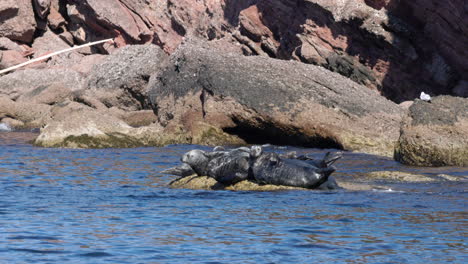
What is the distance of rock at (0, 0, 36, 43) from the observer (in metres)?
38.1

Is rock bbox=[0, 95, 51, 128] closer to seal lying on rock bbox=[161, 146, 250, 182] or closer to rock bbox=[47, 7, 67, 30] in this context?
rock bbox=[47, 7, 67, 30]

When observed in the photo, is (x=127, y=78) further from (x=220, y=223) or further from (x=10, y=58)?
(x=220, y=223)

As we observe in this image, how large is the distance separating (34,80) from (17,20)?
378 inches

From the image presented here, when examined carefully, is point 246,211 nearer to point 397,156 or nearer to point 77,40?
point 397,156

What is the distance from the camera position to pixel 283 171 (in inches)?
455

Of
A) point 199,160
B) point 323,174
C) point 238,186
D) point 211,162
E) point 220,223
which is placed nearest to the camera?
point 220,223

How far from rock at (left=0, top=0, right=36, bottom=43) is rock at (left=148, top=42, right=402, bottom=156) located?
1872cm

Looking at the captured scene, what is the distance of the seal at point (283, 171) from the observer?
11422 millimetres

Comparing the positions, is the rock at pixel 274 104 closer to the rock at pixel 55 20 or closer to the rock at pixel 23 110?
the rock at pixel 23 110

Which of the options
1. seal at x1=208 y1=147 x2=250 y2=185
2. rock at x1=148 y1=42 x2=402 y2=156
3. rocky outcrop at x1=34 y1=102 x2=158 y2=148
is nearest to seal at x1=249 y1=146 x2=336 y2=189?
seal at x1=208 y1=147 x2=250 y2=185

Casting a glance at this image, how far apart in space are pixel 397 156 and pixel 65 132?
772cm

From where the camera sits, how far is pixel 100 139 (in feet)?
63.2

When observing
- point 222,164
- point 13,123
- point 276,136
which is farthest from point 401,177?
point 13,123

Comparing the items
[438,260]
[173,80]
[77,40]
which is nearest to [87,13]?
[77,40]
